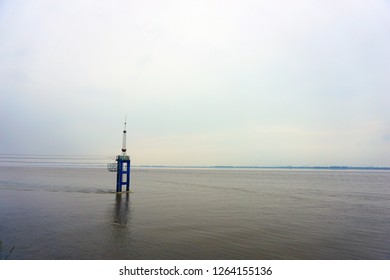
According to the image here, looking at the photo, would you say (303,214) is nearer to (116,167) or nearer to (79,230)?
(79,230)

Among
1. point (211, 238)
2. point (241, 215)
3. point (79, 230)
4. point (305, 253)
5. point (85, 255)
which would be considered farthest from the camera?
point (241, 215)

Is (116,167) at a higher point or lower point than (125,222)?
higher

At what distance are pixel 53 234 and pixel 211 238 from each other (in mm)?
9959

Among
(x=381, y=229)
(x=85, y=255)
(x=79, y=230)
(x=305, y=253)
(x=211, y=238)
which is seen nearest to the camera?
(x=85, y=255)

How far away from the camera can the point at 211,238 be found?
16047 millimetres

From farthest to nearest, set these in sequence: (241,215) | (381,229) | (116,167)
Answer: (116,167), (241,215), (381,229)

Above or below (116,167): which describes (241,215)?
below

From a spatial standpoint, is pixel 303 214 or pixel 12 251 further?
pixel 303 214

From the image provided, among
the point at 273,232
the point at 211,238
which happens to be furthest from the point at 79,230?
the point at 273,232

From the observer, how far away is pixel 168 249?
13.8 metres

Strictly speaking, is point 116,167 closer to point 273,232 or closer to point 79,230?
point 79,230

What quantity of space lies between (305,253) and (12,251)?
48.7ft

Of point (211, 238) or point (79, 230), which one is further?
point (79, 230)

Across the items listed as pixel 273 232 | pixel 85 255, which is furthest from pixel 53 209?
pixel 273 232
